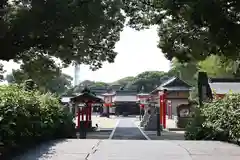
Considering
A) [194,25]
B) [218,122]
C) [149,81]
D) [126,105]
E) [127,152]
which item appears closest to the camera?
[127,152]

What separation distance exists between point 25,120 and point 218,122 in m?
7.42

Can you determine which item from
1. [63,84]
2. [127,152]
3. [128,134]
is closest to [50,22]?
[127,152]

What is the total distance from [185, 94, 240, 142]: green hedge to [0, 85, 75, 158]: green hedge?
552 cm

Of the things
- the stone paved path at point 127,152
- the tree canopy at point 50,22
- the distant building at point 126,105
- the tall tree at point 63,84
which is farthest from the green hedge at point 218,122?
the tall tree at point 63,84

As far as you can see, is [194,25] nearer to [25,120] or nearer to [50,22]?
[50,22]

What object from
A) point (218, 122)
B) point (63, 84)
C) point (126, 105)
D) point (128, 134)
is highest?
point (63, 84)

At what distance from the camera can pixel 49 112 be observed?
1432 cm

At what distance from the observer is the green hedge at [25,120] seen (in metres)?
8.52

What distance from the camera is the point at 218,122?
14.4 meters

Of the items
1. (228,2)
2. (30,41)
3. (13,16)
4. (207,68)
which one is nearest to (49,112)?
(30,41)

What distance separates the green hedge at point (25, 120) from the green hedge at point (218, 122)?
5517 mm

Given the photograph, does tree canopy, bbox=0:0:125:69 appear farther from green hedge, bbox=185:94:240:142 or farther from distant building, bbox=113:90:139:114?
distant building, bbox=113:90:139:114

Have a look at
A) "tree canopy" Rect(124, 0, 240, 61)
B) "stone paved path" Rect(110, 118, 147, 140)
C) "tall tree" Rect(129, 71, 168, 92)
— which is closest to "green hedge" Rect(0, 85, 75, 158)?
"tree canopy" Rect(124, 0, 240, 61)

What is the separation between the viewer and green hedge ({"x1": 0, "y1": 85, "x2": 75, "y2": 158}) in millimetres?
8523
